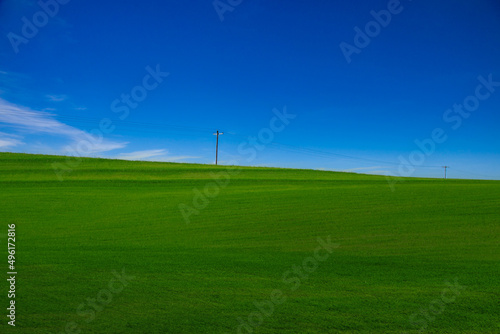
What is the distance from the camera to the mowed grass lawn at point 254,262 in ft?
19.2

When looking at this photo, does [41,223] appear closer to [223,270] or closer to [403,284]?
[223,270]

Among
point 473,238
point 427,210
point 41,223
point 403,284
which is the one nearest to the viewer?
point 403,284

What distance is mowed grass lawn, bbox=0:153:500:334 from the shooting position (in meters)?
5.85

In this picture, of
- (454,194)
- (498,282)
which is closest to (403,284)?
(498,282)

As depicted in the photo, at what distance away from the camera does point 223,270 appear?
8.65m

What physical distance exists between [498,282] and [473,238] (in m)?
5.89

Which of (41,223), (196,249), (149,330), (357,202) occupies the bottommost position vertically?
(149,330)

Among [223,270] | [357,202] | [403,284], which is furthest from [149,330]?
[357,202]

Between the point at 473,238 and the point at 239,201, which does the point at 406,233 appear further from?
the point at 239,201

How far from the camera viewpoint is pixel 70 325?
5.49 metres

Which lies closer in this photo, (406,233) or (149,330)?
(149,330)

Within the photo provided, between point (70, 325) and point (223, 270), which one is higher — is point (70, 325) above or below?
below

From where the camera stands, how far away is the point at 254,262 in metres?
9.53

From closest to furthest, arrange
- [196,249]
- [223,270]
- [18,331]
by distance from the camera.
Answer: [18,331] → [223,270] → [196,249]
